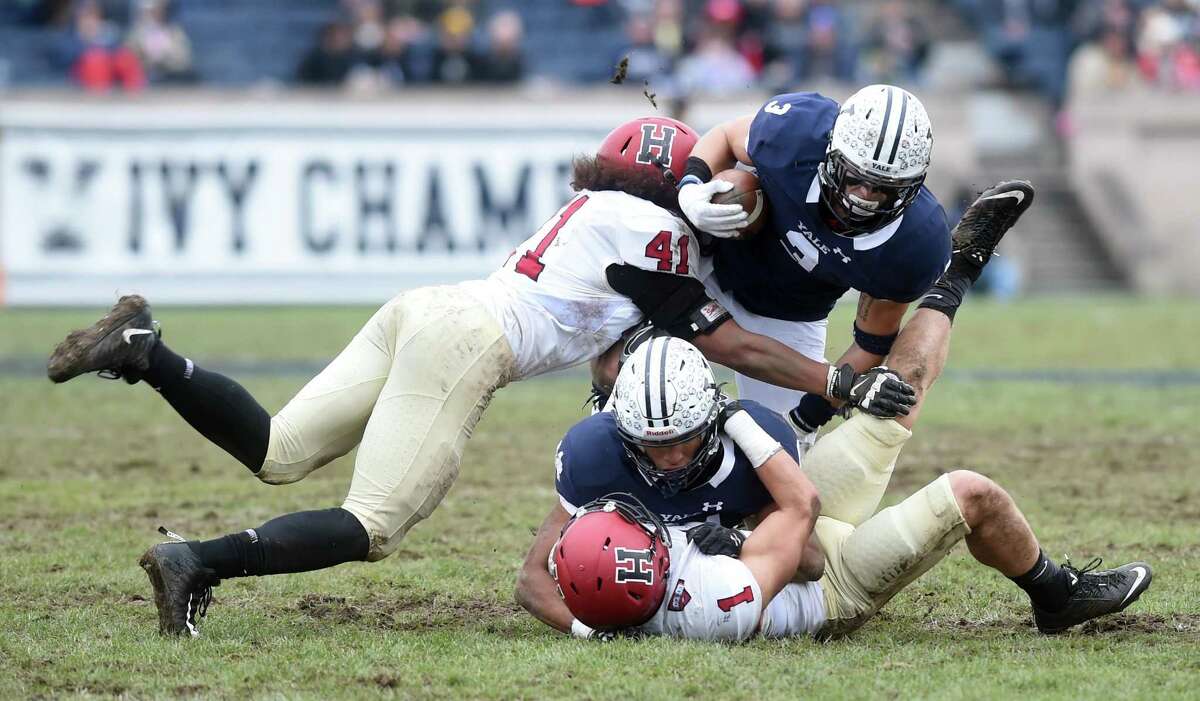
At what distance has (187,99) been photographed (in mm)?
17094

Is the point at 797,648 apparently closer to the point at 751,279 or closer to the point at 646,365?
the point at 646,365

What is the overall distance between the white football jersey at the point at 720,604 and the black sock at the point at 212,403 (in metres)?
1.44

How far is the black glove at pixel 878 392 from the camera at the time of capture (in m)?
5.34

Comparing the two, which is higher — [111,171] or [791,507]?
[791,507]

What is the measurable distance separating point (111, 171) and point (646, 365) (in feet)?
40.9

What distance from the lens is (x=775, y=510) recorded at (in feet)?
16.6

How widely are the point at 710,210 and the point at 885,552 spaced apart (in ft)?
4.27

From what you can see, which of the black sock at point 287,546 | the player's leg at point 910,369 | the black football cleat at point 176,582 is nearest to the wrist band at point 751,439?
the player's leg at point 910,369

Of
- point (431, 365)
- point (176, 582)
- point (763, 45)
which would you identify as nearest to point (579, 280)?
point (431, 365)

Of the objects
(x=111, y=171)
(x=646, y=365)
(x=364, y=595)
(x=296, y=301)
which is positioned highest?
(x=646, y=365)

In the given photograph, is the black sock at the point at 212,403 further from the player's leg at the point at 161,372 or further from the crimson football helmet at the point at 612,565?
the crimson football helmet at the point at 612,565

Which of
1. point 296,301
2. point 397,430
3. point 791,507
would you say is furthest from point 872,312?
point 296,301

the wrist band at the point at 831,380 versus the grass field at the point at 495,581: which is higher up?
the wrist band at the point at 831,380

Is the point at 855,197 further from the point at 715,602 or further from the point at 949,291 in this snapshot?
the point at 715,602
